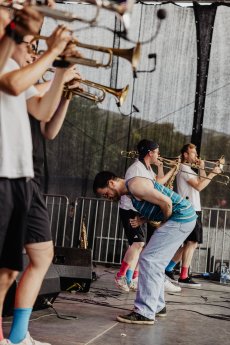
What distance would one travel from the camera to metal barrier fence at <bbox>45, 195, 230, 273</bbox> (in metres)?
9.34

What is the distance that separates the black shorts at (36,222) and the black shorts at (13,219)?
24 centimetres

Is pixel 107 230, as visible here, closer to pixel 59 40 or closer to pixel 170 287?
pixel 170 287

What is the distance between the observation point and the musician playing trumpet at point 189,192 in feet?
26.1

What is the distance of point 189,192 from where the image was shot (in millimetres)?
8062

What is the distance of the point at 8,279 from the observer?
335 centimetres

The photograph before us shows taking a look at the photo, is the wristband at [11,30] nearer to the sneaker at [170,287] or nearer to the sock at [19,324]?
the sock at [19,324]

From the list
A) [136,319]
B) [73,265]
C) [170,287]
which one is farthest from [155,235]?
[170,287]

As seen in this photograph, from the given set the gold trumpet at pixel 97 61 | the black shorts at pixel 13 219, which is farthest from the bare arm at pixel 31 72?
the black shorts at pixel 13 219

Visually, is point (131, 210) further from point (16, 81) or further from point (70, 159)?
point (16, 81)

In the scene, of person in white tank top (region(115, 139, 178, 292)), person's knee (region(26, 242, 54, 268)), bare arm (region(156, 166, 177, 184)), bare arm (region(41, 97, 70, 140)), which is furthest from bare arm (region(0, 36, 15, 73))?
bare arm (region(156, 166, 177, 184))

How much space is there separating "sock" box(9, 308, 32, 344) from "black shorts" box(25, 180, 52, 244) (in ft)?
1.26

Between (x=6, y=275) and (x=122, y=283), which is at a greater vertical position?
(x=6, y=275)

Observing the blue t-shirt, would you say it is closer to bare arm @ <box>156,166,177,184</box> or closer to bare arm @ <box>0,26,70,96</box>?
bare arm @ <box>0,26,70,96</box>

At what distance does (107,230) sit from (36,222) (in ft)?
20.3
